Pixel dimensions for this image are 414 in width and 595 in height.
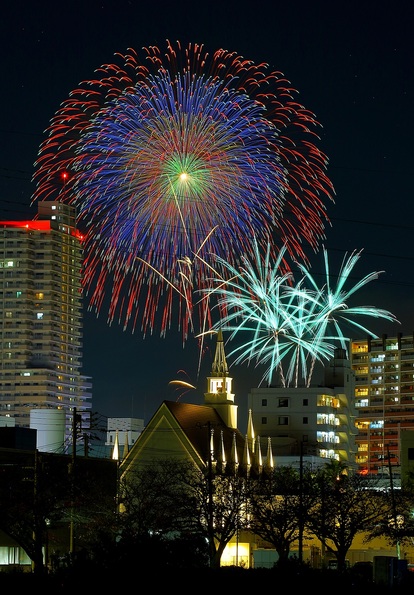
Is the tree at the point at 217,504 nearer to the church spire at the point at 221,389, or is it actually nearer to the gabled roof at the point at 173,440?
the gabled roof at the point at 173,440

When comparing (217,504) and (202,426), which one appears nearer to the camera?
(217,504)

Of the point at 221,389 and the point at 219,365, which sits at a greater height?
the point at 219,365

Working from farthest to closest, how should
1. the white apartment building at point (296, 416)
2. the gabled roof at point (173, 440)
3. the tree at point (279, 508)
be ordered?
the white apartment building at point (296, 416)
the gabled roof at point (173, 440)
the tree at point (279, 508)

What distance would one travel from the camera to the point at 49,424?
173750 millimetres

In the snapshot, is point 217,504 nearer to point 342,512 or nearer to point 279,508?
point 279,508

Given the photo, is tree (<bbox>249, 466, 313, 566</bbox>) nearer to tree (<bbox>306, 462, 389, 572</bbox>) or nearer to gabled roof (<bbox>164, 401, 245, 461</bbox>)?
tree (<bbox>306, 462, 389, 572</bbox>)

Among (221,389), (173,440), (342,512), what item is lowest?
(342,512)


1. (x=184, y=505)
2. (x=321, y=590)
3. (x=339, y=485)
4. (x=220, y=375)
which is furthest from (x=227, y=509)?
(x=321, y=590)

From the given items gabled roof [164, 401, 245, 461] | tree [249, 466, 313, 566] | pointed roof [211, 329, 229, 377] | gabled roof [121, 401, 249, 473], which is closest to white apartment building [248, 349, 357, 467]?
pointed roof [211, 329, 229, 377]

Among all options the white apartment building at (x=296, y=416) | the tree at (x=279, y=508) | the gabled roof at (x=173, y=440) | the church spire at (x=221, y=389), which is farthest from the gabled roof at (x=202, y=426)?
the white apartment building at (x=296, y=416)

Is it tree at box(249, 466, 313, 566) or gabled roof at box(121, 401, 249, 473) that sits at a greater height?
gabled roof at box(121, 401, 249, 473)

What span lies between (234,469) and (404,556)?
70.7 feet

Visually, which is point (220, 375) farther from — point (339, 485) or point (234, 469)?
point (339, 485)

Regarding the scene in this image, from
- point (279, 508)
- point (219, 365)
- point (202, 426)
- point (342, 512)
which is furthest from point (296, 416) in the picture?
point (342, 512)
